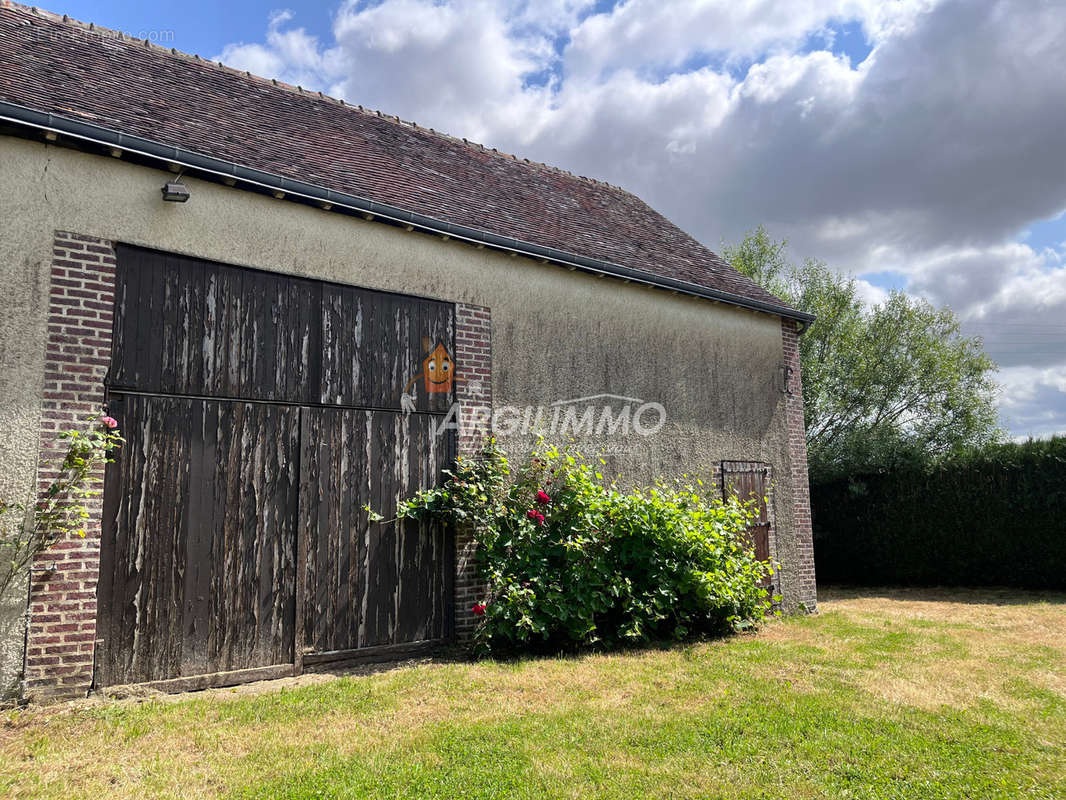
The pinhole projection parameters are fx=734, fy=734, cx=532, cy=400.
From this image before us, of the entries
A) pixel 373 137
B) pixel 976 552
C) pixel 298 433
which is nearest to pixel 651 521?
pixel 298 433

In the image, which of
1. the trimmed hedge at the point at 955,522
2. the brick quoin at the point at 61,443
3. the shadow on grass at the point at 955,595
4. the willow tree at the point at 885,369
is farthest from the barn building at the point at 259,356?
the willow tree at the point at 885,369

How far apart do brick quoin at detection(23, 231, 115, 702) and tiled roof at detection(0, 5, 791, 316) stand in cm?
114

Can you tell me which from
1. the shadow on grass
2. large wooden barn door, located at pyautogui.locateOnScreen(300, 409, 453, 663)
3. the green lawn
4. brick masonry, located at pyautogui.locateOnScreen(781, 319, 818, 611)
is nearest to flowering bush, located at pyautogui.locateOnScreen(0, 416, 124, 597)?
the green lawn

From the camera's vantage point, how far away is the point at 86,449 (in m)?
4.71

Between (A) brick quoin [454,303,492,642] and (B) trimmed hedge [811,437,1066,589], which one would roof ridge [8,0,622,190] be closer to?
(A) brick quoin [454,303,492,642]

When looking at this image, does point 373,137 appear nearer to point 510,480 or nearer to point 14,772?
point 510,480

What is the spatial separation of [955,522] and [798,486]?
5058 mm

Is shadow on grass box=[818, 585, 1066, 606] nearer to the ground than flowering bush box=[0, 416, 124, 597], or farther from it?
nearer to the ground

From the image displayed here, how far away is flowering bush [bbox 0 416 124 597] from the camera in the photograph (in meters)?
4.55

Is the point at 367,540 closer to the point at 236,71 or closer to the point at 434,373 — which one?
the point at 434,373

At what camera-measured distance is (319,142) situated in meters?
7.49

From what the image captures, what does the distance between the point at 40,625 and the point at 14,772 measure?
48.6 inches

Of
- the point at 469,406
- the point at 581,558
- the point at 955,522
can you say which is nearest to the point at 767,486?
the point at 581,558

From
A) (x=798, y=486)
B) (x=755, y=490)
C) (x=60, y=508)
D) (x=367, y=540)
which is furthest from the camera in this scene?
(x=798, y=486)
